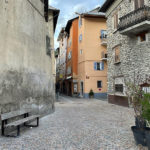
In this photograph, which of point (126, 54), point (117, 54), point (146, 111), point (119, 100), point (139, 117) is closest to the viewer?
point (146, 111)

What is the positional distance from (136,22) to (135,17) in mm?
572

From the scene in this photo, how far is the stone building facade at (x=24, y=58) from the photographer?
19.4 feet

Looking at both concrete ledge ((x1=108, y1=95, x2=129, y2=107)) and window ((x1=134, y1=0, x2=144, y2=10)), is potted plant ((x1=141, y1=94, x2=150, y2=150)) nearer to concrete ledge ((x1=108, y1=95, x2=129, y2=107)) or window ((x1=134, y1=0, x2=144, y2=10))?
concrete ledge ((x1=108, y1=95, x2=129, y2=107))

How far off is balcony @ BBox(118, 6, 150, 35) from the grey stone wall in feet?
2.18

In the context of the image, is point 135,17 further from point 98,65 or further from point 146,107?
point 98,65

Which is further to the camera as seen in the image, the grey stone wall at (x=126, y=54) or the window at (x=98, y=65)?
the window at (x=98, y=65)

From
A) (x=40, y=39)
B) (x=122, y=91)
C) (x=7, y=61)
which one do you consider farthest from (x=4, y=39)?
(x=122, y=91)

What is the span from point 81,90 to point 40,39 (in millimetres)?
16880

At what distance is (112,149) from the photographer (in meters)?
4.20

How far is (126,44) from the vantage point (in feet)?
43.9

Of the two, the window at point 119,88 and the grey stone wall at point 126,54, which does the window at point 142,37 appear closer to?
the grey stone wall at point 126,54

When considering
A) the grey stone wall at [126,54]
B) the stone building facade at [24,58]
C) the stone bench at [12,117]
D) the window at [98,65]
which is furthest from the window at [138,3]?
the window at [98,65]

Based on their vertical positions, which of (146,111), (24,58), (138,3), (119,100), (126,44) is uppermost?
(138,3)

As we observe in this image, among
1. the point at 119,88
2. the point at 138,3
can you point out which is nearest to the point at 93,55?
the point at 119,88
